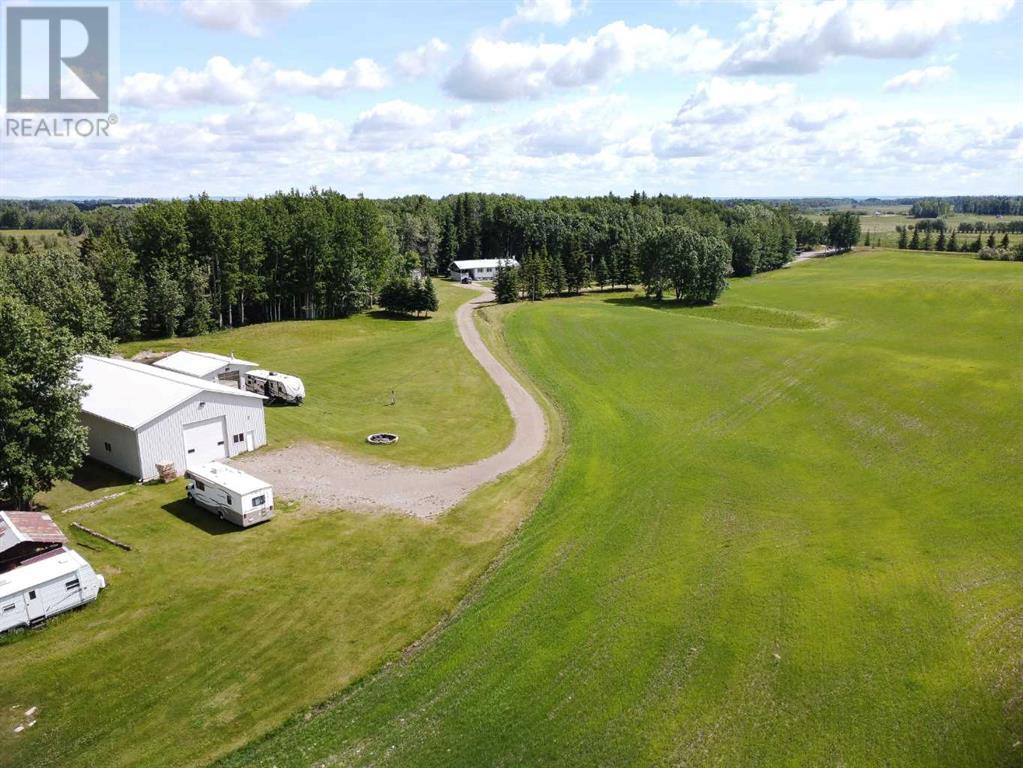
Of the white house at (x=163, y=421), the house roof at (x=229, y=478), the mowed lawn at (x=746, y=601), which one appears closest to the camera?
the mowed lawn at (x=746, y=601)

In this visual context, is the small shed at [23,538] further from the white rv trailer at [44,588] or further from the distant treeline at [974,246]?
the distant treeline at [974,246]

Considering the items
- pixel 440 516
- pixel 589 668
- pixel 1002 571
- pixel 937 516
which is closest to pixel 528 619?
pixel 589 668

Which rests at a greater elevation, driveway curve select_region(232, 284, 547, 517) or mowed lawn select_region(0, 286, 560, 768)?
driveway curve select_region(232, 284, 547, 517)

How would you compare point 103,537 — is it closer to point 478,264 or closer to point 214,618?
point 214,618

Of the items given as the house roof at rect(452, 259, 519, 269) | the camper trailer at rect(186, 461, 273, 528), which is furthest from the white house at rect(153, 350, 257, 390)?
the house roof at rect(452, 259, 519, 269)

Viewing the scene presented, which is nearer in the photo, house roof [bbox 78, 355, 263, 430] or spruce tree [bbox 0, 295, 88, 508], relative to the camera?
spruce tree [bbox 0, 295, 88, 508]

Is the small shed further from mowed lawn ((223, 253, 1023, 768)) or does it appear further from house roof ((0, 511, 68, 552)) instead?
mowed lawn ((223, 253, 1023, 768))

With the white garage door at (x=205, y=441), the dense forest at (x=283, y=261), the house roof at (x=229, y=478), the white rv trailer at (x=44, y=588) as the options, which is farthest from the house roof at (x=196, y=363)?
the white rv trailer at (x=44, y=588)
